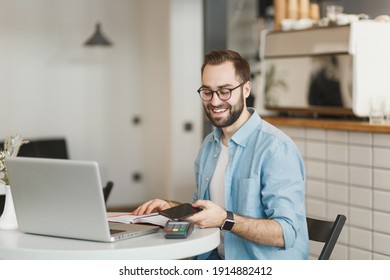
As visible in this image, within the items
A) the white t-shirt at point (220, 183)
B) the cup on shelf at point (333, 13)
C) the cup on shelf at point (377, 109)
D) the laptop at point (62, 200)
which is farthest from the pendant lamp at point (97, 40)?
the laptop at point (62, 200)

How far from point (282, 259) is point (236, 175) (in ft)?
1.03

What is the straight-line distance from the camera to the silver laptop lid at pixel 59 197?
1891 millimetres

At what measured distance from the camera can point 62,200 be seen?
1.97m

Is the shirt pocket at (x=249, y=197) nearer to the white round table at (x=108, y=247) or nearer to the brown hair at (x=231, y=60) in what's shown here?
the white round table at (x=108, y=247)

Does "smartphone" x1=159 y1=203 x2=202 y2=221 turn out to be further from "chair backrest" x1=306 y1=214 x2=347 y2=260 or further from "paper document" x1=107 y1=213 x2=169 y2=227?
"chair backrest" x1=306 y1=214 x2=347 y2=260

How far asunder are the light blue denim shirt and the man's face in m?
0.07

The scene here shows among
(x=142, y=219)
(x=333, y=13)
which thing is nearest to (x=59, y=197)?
(x=142, y=219)

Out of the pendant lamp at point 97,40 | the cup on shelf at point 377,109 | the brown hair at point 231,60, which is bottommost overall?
the cup on shelf at point 377,109

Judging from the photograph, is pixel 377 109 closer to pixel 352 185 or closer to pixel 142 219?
pixel 352 185

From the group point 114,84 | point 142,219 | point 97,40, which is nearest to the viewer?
point 142,219

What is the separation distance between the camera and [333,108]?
3605 mm

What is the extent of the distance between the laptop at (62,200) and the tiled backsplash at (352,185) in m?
1.48

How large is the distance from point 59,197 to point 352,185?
1.81 m

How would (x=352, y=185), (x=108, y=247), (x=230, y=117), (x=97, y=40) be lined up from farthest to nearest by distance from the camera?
(x=97, y=40)
(x=352, y=185)
(x=230, y=117)
(x=108, y=247)
